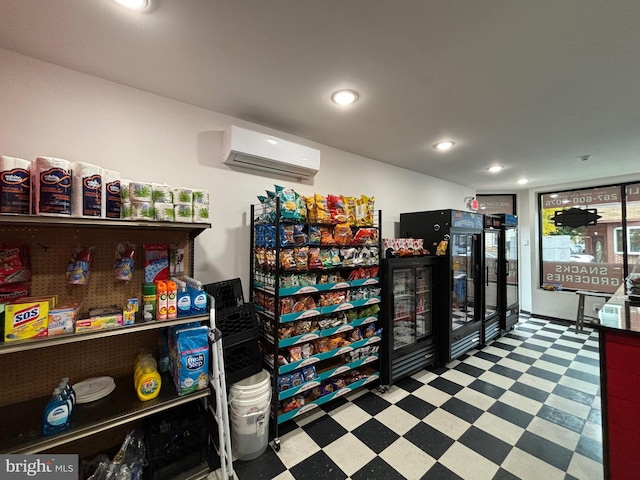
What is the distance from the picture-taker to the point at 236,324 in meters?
1.82

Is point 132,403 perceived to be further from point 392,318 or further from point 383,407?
point 392,318

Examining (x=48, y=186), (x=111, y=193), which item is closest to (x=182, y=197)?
(x=111, y=193)

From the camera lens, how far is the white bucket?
1.67 m

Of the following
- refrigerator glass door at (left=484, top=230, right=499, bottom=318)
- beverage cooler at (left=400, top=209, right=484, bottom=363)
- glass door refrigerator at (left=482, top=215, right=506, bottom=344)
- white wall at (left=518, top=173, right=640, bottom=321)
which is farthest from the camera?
white wall at (left=518, top=173, right=640, bottom=321)

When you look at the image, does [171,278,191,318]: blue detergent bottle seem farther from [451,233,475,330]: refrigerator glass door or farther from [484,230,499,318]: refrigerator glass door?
[484,230,499,318]: refrigerator glass door

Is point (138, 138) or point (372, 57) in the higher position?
point (372, 57)

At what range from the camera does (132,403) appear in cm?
135

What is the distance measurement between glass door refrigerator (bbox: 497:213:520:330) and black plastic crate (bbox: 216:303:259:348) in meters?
3.88

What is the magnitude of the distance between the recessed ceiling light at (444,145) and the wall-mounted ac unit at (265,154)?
1.38m

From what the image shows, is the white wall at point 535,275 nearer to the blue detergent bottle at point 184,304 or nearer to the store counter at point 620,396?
the store counter at point 620,396

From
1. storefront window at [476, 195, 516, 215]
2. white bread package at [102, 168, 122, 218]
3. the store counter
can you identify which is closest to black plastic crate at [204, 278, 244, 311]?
white bread package at [102, 168, 122, 218]

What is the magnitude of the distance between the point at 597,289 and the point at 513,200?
2019mm

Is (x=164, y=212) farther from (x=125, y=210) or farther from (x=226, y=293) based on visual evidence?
(x=226, y=293)

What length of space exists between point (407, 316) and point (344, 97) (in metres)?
2.27
